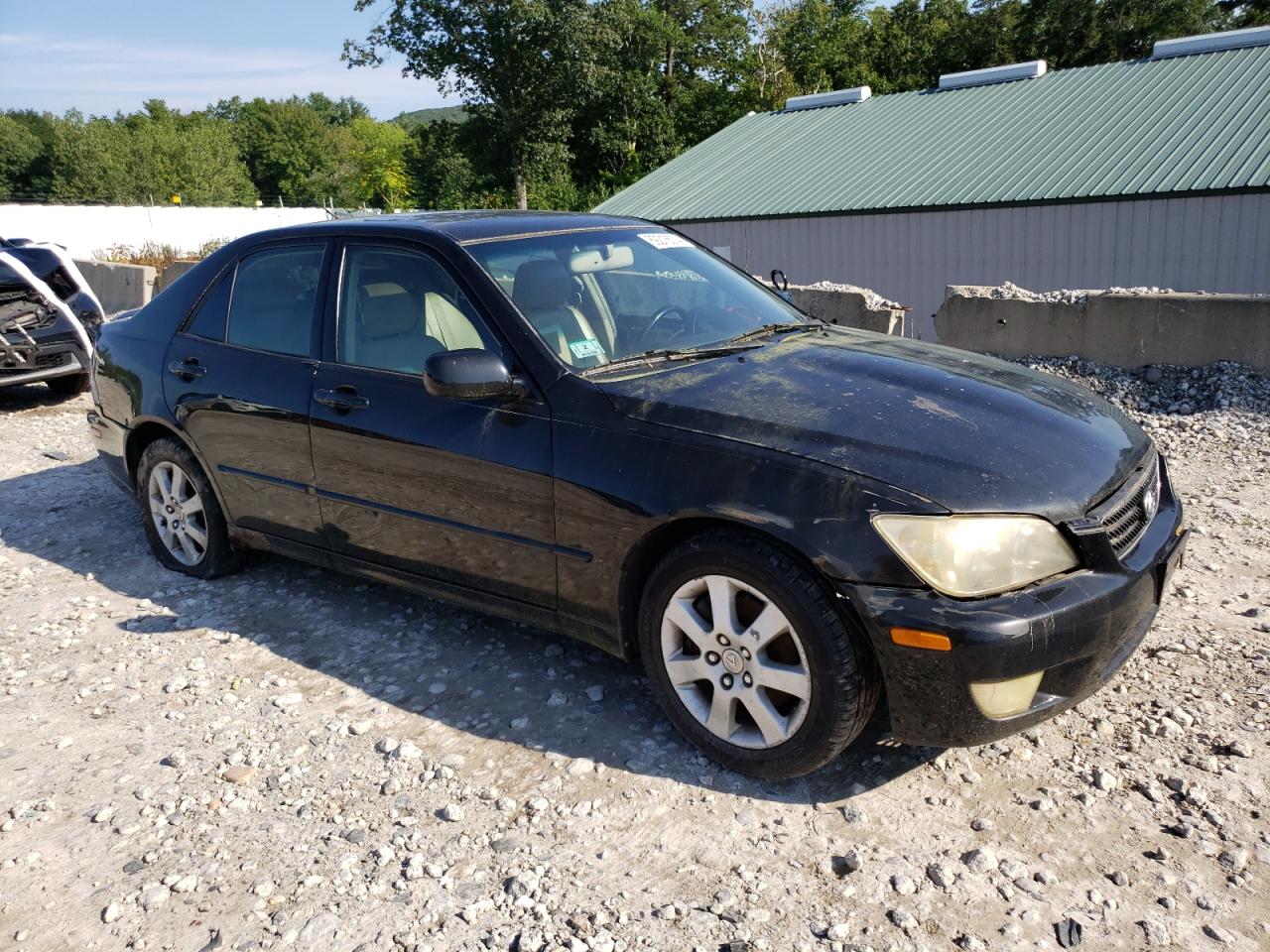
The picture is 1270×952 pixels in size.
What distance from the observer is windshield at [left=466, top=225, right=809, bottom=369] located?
146 inches

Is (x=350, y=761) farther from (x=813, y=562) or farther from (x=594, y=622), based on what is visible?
(x=813, y=562)

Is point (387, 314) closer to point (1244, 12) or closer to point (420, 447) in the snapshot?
point (420, 447)

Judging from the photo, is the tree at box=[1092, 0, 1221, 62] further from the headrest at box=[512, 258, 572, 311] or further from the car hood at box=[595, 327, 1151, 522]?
the headrest at box=[512, 258, 572, 311]

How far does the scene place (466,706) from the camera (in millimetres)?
3732

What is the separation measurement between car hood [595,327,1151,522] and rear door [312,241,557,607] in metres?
0.48

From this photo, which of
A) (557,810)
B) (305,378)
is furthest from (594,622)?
(305,378)

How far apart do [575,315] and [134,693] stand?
2319 millimetres

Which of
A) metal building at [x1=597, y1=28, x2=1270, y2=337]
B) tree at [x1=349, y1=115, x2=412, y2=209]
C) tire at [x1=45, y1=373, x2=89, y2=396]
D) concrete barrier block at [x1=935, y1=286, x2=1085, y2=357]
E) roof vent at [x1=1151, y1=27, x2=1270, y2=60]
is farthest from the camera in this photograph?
tree at [x1=349, y1=115, x2=412, y2=209]

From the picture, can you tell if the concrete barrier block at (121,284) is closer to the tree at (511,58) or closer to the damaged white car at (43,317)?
the damaged white car at (43,317)

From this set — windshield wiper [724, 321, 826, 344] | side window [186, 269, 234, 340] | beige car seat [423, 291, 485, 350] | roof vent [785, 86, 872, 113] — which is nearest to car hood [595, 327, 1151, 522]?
windshield wiper [724, 321, 826, 344]

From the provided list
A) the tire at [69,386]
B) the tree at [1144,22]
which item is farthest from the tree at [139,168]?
the tire at [69,386]

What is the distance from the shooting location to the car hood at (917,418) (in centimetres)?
285

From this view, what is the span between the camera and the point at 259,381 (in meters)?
4.44

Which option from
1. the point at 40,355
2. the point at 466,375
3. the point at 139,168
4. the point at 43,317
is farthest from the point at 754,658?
the point at 139,168
